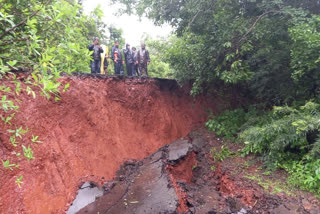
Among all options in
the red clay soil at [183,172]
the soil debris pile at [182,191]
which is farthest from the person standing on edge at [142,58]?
the red clay soil at [183,172]

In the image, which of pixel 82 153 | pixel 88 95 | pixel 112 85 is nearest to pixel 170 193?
pixel 82 153

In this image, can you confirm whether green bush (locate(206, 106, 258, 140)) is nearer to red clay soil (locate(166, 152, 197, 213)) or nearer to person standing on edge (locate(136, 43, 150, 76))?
red clay soil (locate(166, 152, 197, 213))

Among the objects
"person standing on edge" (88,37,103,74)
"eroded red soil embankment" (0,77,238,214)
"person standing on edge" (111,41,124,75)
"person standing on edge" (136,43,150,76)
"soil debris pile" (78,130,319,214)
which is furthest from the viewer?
"person standing on edge" (136,43,150,76)

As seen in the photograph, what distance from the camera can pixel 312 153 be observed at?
15.3ft

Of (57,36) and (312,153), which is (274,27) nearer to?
(312,153)

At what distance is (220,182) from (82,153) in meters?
3.65

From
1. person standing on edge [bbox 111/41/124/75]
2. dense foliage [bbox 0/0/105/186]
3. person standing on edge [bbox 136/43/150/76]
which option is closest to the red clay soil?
dense foliage [bbox 0/0/105/186]

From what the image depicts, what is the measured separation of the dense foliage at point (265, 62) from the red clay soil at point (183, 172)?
5.21 feet

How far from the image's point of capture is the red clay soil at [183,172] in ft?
17.7

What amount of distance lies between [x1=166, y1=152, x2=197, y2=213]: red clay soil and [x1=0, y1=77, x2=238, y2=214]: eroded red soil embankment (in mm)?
1509

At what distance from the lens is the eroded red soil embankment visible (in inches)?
165

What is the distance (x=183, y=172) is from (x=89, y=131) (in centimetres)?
286

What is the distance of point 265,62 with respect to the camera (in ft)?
23.9

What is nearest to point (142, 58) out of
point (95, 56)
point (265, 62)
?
point (95, 56)
